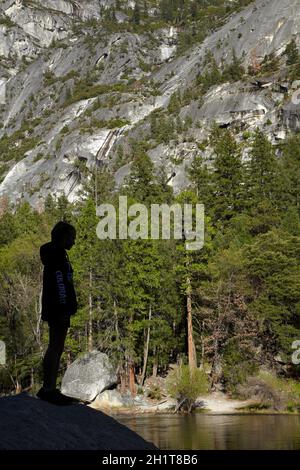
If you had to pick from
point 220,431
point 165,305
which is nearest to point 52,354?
point 220,431

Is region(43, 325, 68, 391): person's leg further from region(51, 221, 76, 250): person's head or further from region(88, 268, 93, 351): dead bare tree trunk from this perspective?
region(88, 268, 93, 351): dead bare tree trunk

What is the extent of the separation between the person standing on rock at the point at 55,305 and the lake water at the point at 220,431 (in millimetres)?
9847

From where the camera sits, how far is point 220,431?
67.6 feet

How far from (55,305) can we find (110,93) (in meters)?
122

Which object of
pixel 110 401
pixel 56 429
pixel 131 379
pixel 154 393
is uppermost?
pixel 56 429

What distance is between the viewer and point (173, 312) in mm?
37062

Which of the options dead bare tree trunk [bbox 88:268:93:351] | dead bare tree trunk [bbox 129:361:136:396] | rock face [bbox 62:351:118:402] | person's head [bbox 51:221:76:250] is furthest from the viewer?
dead bare tree trunk [bbox 88:268:93:351]

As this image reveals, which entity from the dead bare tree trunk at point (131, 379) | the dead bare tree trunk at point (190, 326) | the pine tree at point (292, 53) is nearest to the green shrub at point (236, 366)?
the dead bare tree trunk at point (190, 326)

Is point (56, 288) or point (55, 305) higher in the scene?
point (56, 288)

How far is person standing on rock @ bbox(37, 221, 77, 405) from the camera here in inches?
275

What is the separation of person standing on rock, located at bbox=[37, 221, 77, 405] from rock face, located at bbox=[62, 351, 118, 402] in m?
26.0

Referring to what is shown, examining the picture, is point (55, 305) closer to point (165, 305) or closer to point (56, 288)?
point (56, 288)

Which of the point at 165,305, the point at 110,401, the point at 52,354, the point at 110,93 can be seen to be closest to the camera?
the point at 52,354

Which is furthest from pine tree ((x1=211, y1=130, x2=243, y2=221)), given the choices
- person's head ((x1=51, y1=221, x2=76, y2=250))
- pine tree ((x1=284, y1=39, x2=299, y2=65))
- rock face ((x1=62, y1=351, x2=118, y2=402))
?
person's head ((x1=51, y1=221, x2=76, y2=250))
